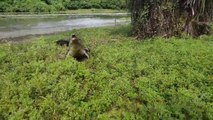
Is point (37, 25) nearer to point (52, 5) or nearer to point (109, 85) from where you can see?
point (109, 85)

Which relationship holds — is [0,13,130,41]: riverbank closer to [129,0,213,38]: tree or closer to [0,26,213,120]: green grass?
[129,0,213,38]: tree

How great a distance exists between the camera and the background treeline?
29706 millimetres

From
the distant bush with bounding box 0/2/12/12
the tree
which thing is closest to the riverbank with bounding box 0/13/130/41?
the tree

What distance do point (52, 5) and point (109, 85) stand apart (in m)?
28.0

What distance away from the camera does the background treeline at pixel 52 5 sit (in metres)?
29.7

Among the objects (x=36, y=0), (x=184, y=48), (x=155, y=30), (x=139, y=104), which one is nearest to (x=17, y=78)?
(x=139, y=104)

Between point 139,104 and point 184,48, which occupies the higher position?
point 184,48

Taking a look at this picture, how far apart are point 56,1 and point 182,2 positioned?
26074 mm

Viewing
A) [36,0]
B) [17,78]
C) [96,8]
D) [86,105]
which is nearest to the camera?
[86,105]

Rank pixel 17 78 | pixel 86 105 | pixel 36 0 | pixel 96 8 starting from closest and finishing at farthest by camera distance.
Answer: pixel 86 105 < pixel 17 78 < pixel 36 0 < pixel 96 8

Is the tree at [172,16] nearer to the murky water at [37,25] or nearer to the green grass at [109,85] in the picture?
the green grass at [109,85]

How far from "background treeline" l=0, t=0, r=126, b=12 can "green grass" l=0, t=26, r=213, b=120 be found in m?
21.2

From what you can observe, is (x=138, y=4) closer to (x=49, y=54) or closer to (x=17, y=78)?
(x=49, y=54)

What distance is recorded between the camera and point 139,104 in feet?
16.9
